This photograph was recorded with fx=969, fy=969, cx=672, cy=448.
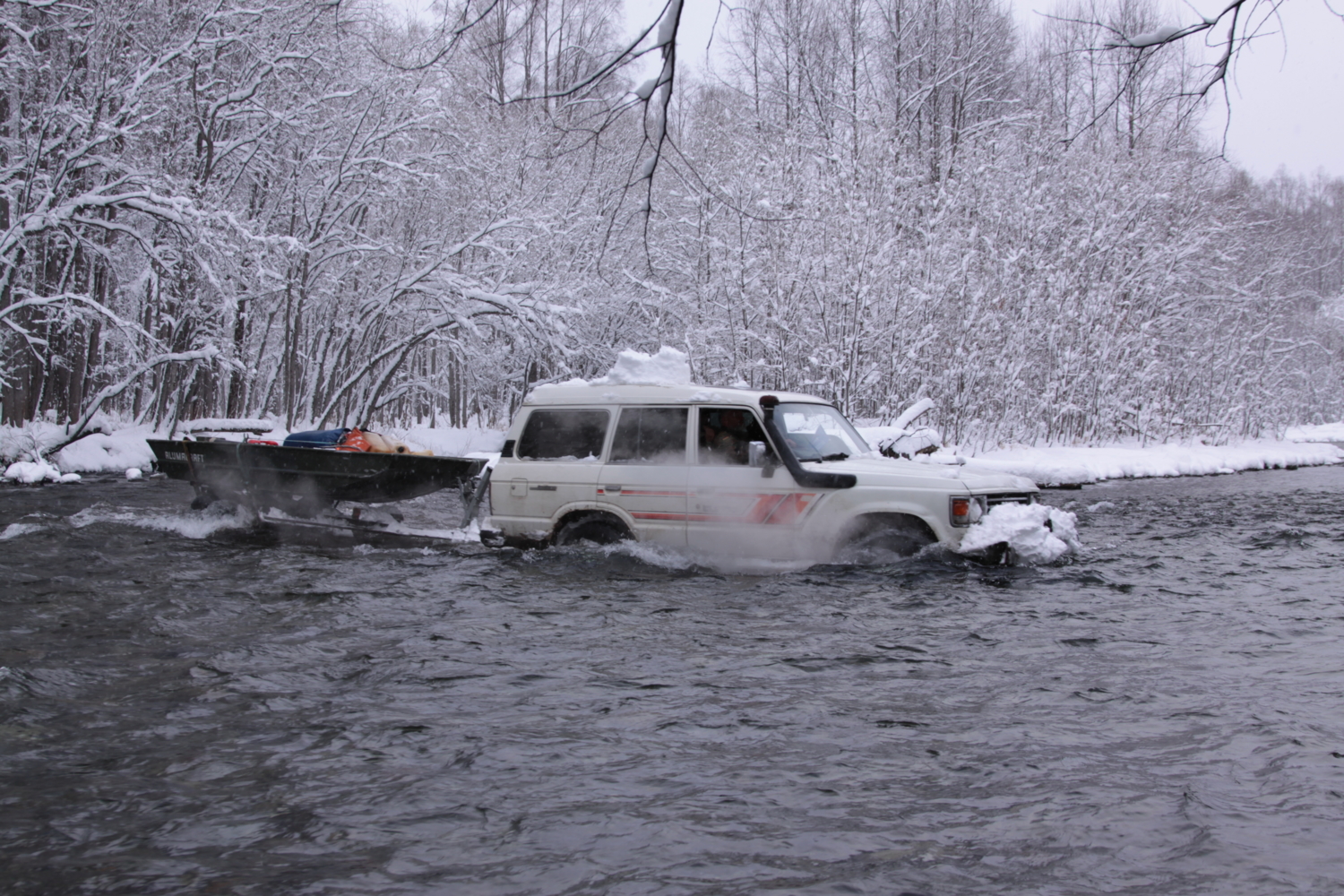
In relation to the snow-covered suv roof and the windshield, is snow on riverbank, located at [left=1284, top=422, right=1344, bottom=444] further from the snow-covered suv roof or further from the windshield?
the snow-covered suv roof

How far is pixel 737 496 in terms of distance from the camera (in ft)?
28.2

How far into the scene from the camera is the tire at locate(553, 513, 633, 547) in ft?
29.9

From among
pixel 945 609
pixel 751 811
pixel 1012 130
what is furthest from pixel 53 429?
pixel 1012 130

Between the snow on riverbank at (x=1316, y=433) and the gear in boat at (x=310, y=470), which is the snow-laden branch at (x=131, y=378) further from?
the snow on riverbank at (x=1316, y=433)

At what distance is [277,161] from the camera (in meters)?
24.4

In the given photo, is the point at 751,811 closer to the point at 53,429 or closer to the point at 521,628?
the point at 521,628

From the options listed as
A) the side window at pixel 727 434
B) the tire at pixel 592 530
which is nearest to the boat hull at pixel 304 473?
the tire at pixel 592 530

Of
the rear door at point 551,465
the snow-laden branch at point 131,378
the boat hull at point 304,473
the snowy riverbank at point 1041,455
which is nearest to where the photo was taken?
the rear door at point 551,465

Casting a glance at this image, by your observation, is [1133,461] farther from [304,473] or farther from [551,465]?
[304,473]

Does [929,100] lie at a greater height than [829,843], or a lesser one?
greater

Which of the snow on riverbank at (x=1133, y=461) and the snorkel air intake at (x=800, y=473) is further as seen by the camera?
the snow on riverbank at (x=1133, y=461)

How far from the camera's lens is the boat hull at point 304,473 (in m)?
10.8

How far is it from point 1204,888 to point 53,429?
23.1 m

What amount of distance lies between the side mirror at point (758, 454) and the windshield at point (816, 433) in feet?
0.77
